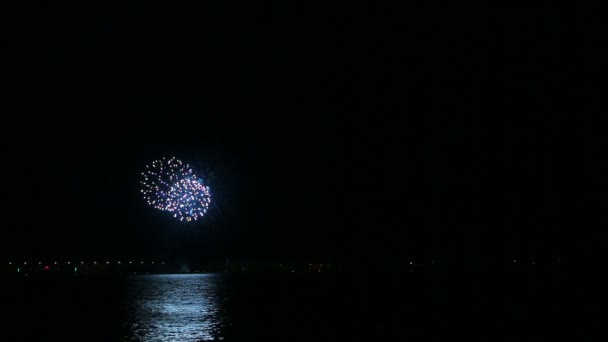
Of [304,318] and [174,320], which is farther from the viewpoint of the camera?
[304,318]

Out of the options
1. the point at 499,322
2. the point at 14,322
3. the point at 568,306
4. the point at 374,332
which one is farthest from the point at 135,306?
the point at 568,306

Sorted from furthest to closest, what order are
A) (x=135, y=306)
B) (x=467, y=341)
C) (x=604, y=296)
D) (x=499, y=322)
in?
(x=604, y=296) → (x=135, y=306) → (x=499, y=322) → (x=467, y=341)

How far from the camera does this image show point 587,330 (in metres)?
18.6

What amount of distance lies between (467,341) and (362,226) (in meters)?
112

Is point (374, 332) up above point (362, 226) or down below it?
below

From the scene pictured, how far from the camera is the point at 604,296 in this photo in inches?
1202

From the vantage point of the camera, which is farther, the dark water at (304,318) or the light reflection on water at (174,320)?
the dark water at (304,318)

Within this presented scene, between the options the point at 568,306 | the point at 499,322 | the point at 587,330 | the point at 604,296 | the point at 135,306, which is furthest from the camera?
the point at 604,296

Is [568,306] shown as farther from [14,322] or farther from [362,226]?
[362,226]

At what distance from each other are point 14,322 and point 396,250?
105555 mm

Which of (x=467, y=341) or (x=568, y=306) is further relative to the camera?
(x=568, y=306)

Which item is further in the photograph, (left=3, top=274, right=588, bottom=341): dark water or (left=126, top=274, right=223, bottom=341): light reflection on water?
(left=3, top=274, right=588, bottom=341): dark water

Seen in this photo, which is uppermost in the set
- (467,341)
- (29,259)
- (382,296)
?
(29,259)

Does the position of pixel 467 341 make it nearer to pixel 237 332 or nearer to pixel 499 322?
pixel 499 322
